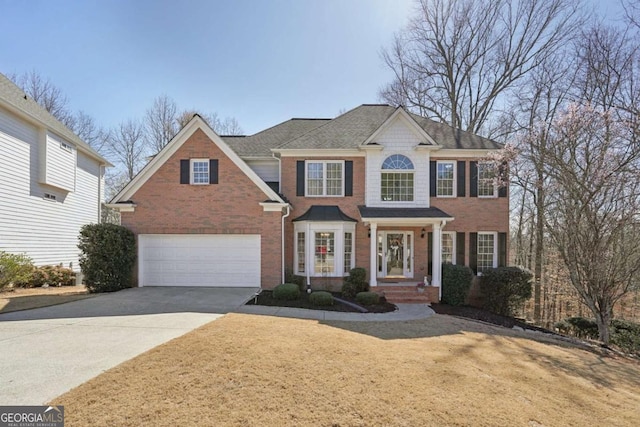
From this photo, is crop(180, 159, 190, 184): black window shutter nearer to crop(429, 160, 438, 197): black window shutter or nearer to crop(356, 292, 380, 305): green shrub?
crop(356, 292, 380, 305): green shrub

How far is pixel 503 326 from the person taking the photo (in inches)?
417

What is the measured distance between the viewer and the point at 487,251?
14.2 metres

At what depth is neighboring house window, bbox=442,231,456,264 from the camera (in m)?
14.1

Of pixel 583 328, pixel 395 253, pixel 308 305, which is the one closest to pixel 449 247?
pixel 395 253

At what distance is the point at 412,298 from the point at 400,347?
20.3ft

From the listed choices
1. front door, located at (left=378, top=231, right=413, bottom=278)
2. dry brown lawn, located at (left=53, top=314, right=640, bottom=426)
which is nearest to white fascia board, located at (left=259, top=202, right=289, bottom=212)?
front door, located at (left=378, top=231, right=413, bottom=278)

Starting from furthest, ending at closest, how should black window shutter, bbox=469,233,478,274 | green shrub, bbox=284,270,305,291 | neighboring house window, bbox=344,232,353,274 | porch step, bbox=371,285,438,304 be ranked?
1. black window shutter, bbox=469,233,478,274
2. neighboring house window, bbox=344,232,353,274
3. green shrub, bbox=284,270,305,291
4. porch step, bbox=371,285,438,304

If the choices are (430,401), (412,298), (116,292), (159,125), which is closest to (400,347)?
(430,401)

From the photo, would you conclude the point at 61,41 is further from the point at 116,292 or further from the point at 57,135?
the point at 116,292

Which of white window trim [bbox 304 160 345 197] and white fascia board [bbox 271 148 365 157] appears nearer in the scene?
white fascia board [bbox 271 148 365 157]

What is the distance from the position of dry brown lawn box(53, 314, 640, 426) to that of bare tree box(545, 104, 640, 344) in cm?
451

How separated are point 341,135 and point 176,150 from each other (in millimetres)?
7566

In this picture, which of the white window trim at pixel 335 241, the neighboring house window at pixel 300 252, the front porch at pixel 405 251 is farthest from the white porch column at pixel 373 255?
the neighboring house window at pixel 300 252

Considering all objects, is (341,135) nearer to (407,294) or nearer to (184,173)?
(184,173)
